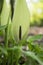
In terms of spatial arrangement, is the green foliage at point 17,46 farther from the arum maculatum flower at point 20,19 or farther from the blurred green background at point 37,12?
the blurred green background at point 37,12

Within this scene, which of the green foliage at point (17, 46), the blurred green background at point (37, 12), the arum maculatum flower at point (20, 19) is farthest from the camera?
the blurred green background at point (37, 12)

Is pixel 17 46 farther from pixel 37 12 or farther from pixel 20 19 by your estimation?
pixel 37 12

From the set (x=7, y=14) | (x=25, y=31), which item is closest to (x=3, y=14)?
(x=7, y=14)

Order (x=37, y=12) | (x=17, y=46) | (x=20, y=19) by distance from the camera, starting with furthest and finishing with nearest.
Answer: (x=37, y=12), (x=20, y=19), (x=17, y=46)

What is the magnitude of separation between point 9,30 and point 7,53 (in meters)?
0.10

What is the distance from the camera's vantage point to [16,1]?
0.79 m

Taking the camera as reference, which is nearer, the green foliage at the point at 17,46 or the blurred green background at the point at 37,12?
the green foliage at the point at 17,46

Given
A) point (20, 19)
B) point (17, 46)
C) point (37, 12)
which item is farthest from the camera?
point (37, 12)

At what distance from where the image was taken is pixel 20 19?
0.81m

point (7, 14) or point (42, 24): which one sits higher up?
point (7, 14)

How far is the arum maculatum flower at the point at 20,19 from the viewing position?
0.78m

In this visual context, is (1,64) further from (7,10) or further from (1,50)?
(7,10)

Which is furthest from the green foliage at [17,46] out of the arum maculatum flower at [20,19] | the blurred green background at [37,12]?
the blurred green background at [37,12]

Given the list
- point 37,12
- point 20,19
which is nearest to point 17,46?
point 20,19
